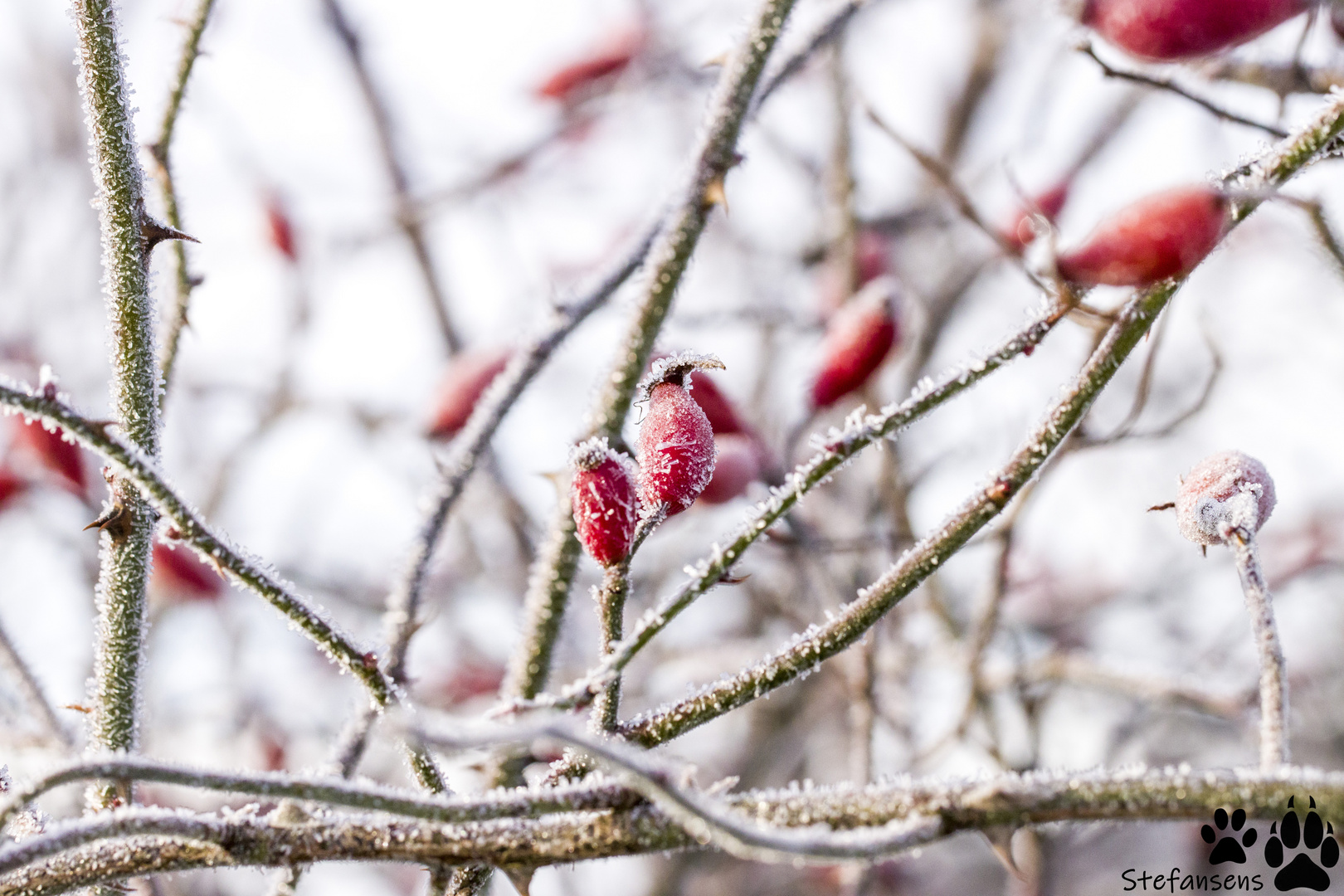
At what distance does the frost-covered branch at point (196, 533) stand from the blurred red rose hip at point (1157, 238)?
0.58m

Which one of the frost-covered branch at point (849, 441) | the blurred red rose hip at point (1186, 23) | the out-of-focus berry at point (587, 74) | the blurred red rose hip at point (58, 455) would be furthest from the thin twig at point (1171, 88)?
the out-of-focus berry at point (587, 74)

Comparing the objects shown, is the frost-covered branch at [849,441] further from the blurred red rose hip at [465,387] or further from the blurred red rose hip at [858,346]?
the blurred red rose hip at [465,387]

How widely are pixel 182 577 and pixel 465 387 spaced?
0.71 metres

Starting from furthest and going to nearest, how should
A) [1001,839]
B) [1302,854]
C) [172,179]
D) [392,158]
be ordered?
[392,158], [172,179], [1302,854], [1001,839]

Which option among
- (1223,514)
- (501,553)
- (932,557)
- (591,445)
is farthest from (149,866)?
(501,553)

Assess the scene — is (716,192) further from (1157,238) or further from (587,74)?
(587,74)

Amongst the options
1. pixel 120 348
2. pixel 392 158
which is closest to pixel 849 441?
pixel 120 348

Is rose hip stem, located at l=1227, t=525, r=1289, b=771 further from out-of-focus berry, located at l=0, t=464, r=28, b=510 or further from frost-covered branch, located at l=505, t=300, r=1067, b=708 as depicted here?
out-of-focus berry, located at l=0, t=464, r=28, b=510

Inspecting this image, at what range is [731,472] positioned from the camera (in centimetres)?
128

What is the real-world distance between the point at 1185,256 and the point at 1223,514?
196mm

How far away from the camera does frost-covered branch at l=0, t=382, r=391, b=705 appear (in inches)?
27.3

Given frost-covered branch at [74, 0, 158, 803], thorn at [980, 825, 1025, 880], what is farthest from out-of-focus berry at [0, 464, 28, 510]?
thorn at [980, 825, 1025, 880]

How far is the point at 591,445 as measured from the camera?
0.78 m

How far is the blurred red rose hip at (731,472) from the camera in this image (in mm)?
1273
